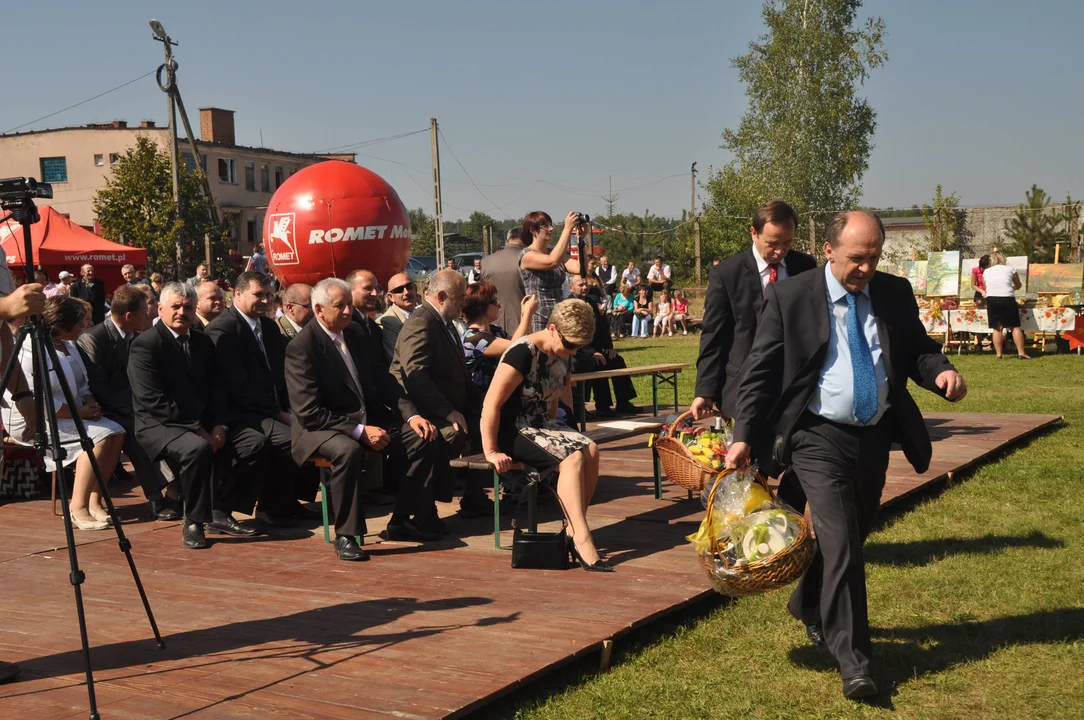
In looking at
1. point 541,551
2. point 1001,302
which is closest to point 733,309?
point 541,551

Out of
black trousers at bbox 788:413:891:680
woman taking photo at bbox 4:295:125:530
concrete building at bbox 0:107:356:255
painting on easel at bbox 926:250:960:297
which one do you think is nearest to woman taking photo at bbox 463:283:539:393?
woman taking photo at bbox 4:295:125:530

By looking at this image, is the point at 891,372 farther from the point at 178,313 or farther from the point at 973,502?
the point at 178,313

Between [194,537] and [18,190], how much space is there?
3.09 m

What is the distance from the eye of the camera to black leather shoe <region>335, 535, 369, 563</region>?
668 cm

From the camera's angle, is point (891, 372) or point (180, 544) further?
point (180, 544)

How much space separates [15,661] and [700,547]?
9.62ft

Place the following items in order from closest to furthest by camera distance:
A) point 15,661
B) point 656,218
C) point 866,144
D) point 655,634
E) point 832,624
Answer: point 832,624
point 15,661
point 655,634
point 866,144
point 656,218

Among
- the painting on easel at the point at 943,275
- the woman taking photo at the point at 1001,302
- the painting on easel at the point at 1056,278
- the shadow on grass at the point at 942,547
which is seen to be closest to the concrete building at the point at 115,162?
the painting on easel at the point at 943,275

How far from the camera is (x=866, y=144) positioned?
4684 centimetres

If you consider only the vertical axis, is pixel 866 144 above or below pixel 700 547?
above

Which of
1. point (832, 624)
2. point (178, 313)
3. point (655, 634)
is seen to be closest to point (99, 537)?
point (178, 313)

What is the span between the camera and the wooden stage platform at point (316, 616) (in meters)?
4.42

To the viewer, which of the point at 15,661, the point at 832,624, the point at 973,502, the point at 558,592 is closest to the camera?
the point at 832,624

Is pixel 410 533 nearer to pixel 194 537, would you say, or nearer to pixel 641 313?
pixel 194 537
